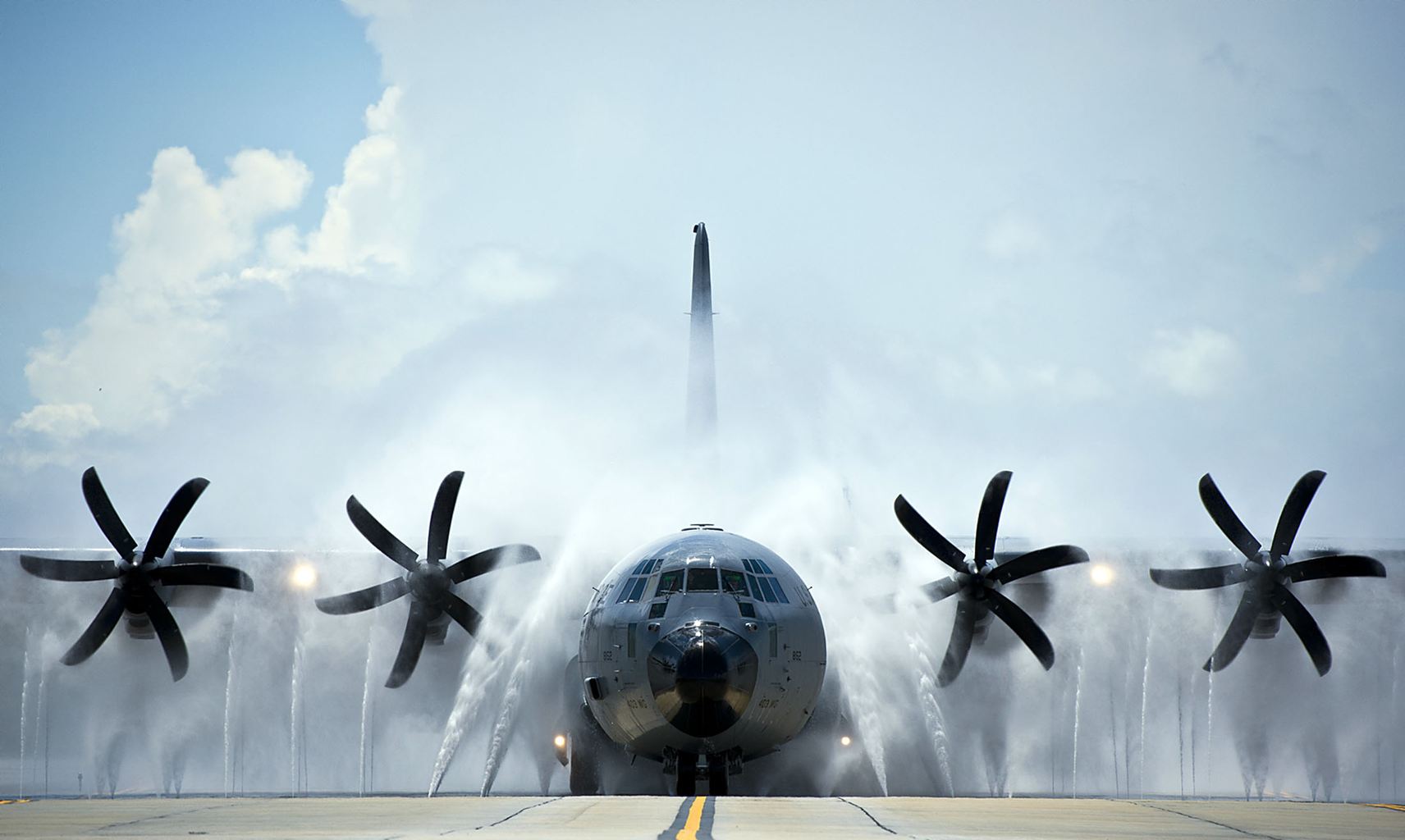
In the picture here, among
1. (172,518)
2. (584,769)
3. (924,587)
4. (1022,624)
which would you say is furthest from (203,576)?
(1022,624)

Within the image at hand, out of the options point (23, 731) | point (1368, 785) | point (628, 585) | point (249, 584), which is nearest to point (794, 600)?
point (628, 585)

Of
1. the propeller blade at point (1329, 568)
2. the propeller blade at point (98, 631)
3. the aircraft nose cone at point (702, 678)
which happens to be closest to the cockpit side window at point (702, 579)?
the aircraft nose cone at point (702, 678)

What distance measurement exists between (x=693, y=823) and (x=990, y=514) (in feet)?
48.9

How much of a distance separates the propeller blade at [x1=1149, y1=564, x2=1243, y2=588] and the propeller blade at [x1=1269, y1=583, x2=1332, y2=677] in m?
0.82

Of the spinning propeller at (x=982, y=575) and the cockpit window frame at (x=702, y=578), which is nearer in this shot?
the cockpit window frame at (x=702, y=578)

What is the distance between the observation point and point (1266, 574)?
26062 millimetres

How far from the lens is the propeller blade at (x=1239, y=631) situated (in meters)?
26.3

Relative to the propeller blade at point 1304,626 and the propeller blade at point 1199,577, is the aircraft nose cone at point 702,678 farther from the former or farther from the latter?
the propeller blade at point 1304,626

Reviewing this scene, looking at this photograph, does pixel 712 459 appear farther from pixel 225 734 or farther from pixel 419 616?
pixel 225 734

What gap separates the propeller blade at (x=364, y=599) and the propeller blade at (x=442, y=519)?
81 centimetres

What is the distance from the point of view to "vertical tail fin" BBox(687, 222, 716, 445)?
30078 millimetres

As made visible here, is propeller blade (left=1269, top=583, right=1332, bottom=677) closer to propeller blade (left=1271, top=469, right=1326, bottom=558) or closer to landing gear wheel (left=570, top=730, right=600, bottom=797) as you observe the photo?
propeller blade (left=1271, top=469, right=1326, bottom=558)

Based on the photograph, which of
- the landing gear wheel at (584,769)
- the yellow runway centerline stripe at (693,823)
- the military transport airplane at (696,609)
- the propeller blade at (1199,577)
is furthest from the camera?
the propeller blade at (1199,577)

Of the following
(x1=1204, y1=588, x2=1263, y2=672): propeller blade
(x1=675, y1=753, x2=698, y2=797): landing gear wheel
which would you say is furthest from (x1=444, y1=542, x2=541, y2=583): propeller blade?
(x1=1204, y1=588, x2=1263, y2=672): propeller blade
